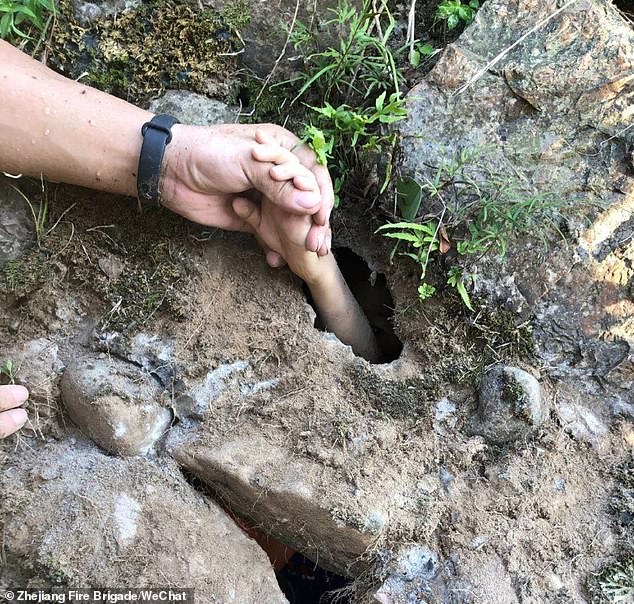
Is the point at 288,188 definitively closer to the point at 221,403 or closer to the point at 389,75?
the point at 389,75

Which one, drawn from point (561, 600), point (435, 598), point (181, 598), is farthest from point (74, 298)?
point (561, 600)

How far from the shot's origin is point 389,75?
80.7 inches

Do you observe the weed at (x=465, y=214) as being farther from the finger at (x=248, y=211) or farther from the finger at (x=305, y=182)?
the finger at (x=248, y=211)

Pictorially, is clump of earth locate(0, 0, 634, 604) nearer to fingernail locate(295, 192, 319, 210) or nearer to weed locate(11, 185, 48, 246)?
weed locate(11, 185, 48, 246)

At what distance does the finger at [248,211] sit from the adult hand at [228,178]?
3 cm

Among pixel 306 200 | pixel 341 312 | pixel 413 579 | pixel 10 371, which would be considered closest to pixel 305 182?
pixel 306 200

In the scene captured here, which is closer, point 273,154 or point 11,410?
point 273,154

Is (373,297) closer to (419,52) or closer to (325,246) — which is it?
(325,246)

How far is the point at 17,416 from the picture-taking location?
1891 mm

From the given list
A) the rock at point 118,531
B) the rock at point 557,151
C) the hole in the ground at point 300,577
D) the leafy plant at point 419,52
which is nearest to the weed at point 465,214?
the rock at point 557,151

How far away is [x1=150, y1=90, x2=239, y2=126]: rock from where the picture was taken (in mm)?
2104

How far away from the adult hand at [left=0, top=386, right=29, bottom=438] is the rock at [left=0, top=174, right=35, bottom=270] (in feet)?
1.38

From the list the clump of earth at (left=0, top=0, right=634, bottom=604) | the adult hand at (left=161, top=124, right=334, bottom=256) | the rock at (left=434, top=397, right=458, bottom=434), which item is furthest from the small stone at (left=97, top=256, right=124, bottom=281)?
the rock at (left=434, top=397, right=458, bottom=434)

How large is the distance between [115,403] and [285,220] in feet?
2.54
